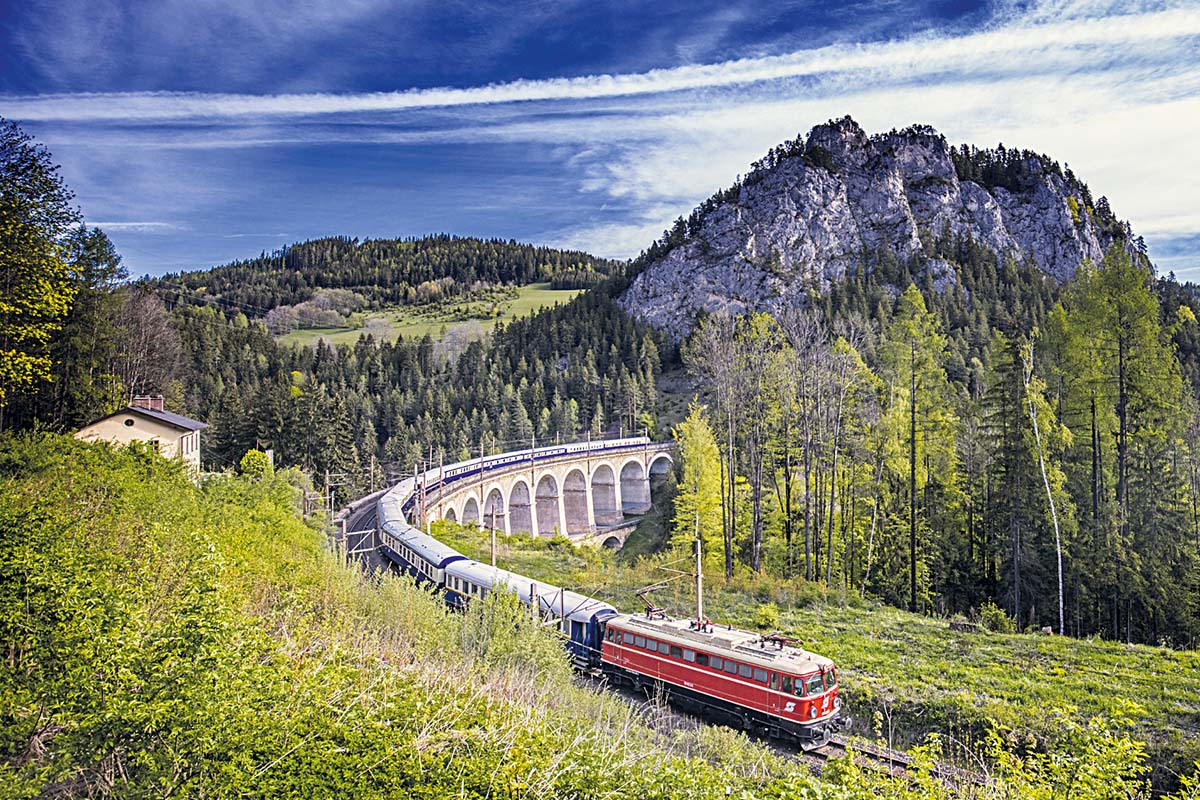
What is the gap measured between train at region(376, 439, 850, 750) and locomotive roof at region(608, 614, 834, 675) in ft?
0.08

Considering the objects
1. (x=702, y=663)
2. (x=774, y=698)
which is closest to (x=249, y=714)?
(x=774, y=698)

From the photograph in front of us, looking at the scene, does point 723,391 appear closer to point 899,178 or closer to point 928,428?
point 928,428

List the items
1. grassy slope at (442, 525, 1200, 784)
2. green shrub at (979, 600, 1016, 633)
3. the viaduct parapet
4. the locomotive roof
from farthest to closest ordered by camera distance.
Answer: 1. the viaduct parapet
2. green shrub at (979, 600, 1016, 633)
3. the locomotive roof
4. grassy slope at (442, 525, 1200, 784)

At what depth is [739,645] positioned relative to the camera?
16.5 m

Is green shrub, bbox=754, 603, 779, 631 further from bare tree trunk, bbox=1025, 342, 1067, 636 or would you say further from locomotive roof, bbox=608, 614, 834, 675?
bare tree trunk, bbox=1025, 342, 1067, 636

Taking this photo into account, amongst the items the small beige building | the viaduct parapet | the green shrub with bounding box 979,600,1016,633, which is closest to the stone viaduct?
the viaduct parapet

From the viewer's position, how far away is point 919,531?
101ft

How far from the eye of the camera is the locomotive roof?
15352 mm

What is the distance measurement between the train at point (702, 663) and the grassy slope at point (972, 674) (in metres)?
1.57

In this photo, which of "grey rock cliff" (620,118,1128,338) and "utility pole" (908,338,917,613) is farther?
"grey rock cliff" (620,118,1128,338)

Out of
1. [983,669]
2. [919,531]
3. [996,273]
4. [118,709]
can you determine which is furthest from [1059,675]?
[996,273]

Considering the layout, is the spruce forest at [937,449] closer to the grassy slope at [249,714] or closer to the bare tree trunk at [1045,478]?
the bare tree trunk at [1045,478]

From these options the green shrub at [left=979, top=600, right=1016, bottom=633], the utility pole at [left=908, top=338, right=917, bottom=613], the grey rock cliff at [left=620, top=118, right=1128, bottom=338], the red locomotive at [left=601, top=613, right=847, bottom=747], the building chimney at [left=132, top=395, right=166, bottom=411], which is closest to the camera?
the red locomotive at [left=601, top=613, right=847, bottom=747]

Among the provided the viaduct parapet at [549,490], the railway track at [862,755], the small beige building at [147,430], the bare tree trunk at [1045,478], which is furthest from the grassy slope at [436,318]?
the railway track at [862,755]
